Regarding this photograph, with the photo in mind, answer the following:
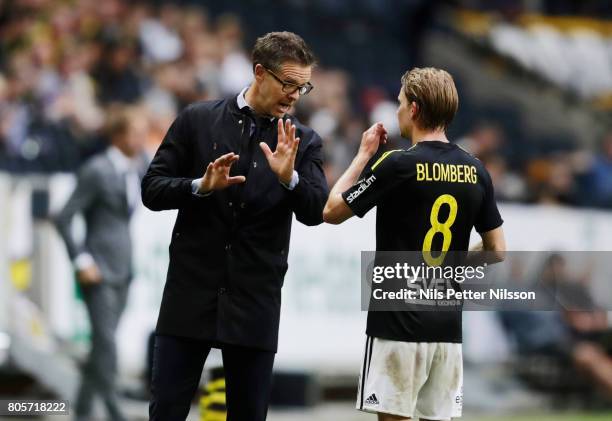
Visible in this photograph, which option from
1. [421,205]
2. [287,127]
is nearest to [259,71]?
[287,127]

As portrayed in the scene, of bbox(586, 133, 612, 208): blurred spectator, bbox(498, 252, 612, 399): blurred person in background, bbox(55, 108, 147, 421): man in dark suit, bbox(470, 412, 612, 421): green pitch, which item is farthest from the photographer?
bbox(586, 133, 612, 208): blurred spectator

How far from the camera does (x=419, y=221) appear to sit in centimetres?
632

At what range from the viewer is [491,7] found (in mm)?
24953

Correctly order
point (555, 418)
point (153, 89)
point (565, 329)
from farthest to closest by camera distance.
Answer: point (153, 89), point (565, 329), point (555, 418)

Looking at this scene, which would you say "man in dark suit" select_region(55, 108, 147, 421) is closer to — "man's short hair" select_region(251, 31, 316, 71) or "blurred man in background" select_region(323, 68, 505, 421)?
"man's short hair" select_region(251, 31, 316, 71)

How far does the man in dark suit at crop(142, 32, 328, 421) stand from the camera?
255 inches

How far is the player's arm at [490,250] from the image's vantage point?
6551mm

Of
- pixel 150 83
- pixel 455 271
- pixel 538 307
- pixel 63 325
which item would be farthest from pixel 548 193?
pixel 455 271

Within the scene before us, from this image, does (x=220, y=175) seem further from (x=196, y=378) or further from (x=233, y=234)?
(x=196, y=378)

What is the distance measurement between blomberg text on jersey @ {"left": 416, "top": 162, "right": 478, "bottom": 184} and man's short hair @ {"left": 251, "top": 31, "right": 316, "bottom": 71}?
0.76 metres

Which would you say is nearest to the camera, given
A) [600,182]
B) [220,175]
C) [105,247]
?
[220,175]

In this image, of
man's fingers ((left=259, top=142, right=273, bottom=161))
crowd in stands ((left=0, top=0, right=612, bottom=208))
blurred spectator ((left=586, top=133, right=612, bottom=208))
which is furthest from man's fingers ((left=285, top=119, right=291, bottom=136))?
blurred spectator ((left=586, top=133, right=612, bottom=208))

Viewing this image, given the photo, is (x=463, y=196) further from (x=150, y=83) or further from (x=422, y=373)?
(x=150, y=83)

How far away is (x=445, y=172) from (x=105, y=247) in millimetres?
4970
